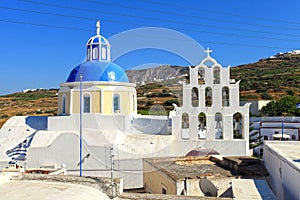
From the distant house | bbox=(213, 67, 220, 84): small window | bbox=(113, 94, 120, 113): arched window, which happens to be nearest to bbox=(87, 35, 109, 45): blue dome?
bbox=(113, 94, 120, 113): arched window

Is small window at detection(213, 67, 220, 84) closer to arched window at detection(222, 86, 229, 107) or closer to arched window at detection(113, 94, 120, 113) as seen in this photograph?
arched window at detection(222, 86, 229, 107)

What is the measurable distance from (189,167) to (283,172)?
14.0ft

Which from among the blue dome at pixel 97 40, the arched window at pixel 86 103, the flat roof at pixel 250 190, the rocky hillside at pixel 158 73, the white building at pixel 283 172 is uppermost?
the blue dome at pixel 97 40

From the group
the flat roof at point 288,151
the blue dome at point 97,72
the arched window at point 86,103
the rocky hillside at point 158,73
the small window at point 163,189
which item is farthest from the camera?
the blue dome at point 97,72

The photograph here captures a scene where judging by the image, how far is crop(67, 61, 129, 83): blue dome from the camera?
19.4 metres

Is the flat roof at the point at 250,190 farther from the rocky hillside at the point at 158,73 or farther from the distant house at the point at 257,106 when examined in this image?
the distant house at the point at 257,106

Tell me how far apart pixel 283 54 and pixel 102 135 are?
91.4 meters

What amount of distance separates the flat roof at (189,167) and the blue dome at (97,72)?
754 centimetres

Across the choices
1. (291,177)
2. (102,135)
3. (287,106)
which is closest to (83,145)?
(102,135)

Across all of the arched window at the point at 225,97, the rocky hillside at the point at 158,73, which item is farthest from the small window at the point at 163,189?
the arched window at the point at 225,97

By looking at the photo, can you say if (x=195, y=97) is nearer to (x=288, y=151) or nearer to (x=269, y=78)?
(x=288, y=151)

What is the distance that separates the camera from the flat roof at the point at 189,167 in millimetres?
10172

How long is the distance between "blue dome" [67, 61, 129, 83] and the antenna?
438 inches

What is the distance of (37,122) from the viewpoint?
20859mm
